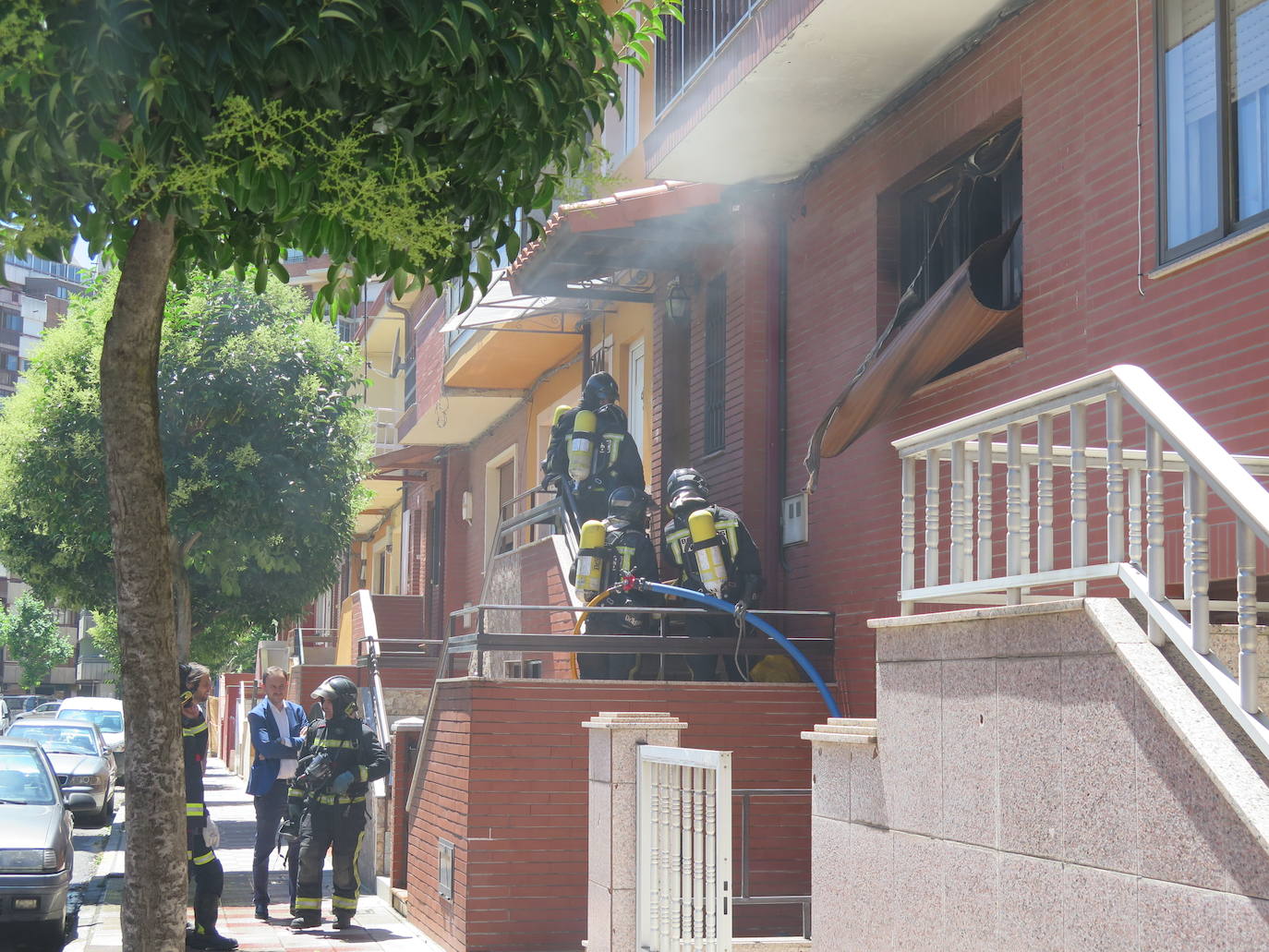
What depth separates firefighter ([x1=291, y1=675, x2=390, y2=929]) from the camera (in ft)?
38.7

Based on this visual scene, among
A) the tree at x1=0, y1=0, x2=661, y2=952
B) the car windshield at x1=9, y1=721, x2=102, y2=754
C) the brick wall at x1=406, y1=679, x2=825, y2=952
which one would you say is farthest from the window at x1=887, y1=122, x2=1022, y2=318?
the car windshield at x1=9, y1=721, x2=102, y2=754

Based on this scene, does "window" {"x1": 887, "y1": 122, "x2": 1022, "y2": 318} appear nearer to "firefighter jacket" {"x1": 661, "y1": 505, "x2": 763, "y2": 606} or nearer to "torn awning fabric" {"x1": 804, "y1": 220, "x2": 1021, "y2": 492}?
"torn awning fabric" {"x1": 804, "y1": 220, "x2": 1021, "y2": 492}

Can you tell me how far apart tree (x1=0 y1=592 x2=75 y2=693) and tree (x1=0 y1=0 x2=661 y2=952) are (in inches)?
3637

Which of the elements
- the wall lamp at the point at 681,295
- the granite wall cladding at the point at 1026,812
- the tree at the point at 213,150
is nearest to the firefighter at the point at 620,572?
the wall lamp at the point at 681,295

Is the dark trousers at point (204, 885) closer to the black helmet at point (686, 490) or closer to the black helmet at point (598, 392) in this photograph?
the black helmet at point (686, 490)

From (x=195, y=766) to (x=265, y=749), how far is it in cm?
201

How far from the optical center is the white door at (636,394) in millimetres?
16047

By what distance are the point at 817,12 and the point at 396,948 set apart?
7111 mm

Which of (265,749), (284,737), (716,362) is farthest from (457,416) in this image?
(265,749)

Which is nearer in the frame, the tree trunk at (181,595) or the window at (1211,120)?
the window at (1211,120)

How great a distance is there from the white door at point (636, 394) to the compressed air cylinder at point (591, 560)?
359 centimetres

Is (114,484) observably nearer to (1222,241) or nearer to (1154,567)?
(1154,567)

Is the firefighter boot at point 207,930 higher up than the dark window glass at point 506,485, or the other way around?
the dark window glass at point 506,485

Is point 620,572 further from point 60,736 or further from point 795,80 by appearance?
point 60,736
